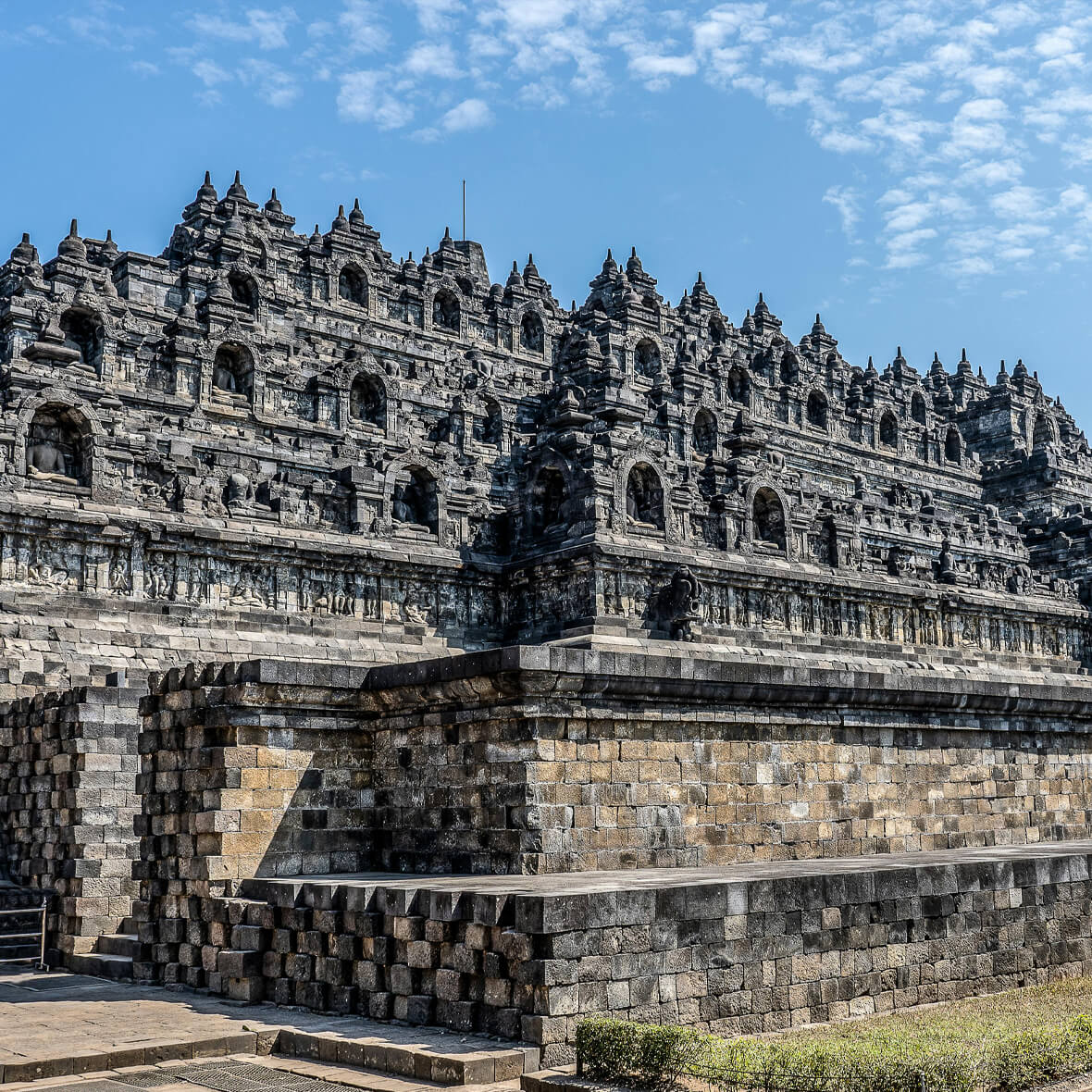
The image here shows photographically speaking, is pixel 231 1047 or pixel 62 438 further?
pixel 62 438

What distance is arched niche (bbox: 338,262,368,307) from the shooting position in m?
41.3

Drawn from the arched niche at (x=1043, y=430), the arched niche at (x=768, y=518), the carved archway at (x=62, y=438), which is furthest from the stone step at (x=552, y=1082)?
the arched niche at (x=1043, y=430)

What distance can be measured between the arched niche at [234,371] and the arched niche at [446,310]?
10.4 metres

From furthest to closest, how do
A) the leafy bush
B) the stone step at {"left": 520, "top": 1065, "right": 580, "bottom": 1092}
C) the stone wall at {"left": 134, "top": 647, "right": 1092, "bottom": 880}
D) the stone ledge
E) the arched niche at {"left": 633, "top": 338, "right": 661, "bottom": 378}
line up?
the arched niche at {"left": 633, "top": 338, "right": 661, "bottom": 378} → the stone wall at {"left": 134, "top": 647, "right": 1092, "bottom": 880} → the stone ledge → the stone step at {"left": 520, "top": 1065, "right": 580, "bottom": 1092} → the leafy bush

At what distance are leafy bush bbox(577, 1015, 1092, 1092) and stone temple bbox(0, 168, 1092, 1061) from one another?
3.15 ft

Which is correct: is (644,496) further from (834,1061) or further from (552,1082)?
(834,1061)

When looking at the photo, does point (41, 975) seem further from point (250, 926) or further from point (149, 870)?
point (250, 926)

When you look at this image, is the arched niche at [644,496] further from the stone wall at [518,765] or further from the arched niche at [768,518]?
the stone wall at [518,765]

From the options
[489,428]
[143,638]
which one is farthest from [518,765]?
[489,428]

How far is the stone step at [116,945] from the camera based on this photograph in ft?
51.7

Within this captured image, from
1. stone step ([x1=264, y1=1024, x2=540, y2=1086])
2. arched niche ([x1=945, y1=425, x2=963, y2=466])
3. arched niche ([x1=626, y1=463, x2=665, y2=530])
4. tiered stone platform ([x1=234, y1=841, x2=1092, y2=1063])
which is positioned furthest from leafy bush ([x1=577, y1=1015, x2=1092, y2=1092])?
arched niche ([x1=945, y1=425, x2=963, y2=466])

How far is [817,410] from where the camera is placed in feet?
154

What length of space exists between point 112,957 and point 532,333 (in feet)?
107

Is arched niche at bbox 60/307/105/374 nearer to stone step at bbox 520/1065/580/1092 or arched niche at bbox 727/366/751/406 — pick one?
arched niche at bbox 727/366/751/406
